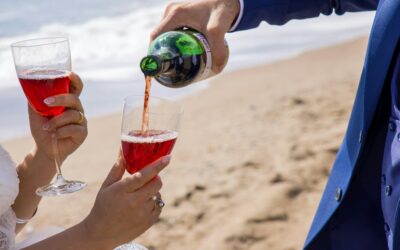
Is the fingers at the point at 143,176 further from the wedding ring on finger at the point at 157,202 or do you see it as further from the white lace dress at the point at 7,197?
the white lace dress at the point at 7,197

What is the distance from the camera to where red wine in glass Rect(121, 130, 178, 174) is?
2252 mm

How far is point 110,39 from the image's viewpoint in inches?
458

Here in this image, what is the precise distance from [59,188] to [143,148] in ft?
2.56

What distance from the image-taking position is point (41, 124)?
2.87 m

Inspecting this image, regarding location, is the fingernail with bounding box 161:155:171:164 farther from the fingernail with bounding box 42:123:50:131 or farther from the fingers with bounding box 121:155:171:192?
the fingernail with bounding box 42:123:50:131

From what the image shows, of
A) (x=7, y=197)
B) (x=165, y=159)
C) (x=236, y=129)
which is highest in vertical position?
(x=165, y=159)

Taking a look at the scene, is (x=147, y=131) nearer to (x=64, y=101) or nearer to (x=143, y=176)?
(x=143, y=176)

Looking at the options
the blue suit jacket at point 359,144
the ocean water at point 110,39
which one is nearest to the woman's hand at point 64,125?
the blue suit jacket at point 359,144

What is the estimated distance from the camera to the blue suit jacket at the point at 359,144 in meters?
2.32

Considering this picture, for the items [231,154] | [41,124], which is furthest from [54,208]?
[41,124]

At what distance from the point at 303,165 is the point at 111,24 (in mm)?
8413

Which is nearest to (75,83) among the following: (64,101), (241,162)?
(64,101)

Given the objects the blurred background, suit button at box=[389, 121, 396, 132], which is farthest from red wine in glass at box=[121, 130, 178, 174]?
the blurred background

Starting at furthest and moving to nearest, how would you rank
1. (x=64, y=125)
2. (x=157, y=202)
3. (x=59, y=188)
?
(x=59, y=188)
(x=64, y=125)
(x=157, y=202)
